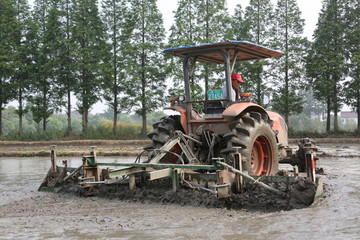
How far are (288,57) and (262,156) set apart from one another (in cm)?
2554

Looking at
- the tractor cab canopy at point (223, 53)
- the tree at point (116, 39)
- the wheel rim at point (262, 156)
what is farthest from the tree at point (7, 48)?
the wheel rim at point (262, 156)

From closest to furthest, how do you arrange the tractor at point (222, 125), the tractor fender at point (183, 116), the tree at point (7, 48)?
the tractor at point (222, 125)
the tractor fender at point (183, 116)
the tree at point (7, 48)

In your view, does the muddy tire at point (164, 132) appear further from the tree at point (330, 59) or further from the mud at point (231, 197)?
the tree at point (330, 59)

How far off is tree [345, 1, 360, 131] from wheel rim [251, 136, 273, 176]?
25.3 m

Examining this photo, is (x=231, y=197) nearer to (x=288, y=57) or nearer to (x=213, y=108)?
(x=213, y=108)

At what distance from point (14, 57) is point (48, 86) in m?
3.26

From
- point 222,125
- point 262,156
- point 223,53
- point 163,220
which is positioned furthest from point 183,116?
point 163,220

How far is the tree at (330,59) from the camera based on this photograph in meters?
31.5

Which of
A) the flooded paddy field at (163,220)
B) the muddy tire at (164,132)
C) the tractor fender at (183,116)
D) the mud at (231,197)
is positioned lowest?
the flooded paddy field at (163,220)

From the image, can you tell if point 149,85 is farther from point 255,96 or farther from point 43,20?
point 43,20

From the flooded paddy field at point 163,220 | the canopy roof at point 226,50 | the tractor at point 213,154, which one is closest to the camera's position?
the flooded paddy field at point 163,220

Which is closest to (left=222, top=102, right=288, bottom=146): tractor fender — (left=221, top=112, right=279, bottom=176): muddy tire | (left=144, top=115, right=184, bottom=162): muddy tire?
(left=221, top=112, right=279, bottom=176): muddy tire

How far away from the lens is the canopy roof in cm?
752

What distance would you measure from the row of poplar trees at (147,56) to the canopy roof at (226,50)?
22180mm
